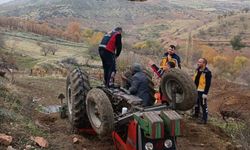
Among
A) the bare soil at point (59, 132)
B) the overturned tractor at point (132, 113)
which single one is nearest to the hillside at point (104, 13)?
the bare soil at point (59, 132)

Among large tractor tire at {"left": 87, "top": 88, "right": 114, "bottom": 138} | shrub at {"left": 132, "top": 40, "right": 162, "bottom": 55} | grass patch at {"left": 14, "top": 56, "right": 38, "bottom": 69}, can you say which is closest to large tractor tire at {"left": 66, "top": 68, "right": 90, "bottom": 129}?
large tractor tire at {"left": 87, "top": 88, "right": 114, "bottom": 138}

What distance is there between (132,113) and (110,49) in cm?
273

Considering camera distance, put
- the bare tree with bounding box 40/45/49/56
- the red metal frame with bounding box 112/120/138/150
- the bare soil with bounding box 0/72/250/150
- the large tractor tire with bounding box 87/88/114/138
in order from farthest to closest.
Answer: the bare tree with bounding box 40/45/49/56, the bare soil with bounding box 0/72/250/150, the large tractor tire with bounding box 87/88/114/138, the red metal frame with bounding box 112/120/138/150

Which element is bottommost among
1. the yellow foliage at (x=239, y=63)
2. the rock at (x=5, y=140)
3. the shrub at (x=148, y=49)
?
the yellow foliage at (x=239, y=63)

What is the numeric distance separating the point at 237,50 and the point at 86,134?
4818cm

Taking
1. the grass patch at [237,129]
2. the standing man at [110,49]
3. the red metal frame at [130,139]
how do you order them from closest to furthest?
the red metal frame at [130,139]
the grass patch at [237,129]
the standing man at [110,49]

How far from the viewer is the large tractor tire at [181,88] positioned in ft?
24.0

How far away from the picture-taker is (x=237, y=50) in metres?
54.2

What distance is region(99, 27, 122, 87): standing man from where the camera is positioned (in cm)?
924

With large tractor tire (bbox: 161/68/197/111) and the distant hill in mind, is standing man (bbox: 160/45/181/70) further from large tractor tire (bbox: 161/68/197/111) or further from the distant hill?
the distant hill

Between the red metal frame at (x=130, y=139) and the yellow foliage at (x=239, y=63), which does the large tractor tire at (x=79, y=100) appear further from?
the yellow foliage at (x=239, y=63)

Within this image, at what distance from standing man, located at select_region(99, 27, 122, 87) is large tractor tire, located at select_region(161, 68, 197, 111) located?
185cm

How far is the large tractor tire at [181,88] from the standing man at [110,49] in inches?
72.8

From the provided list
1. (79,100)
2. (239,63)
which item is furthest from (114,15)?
(79,100)
